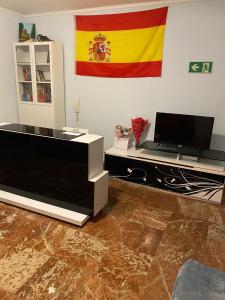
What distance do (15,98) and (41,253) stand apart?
303 cm

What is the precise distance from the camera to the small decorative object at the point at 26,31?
3.76 metres

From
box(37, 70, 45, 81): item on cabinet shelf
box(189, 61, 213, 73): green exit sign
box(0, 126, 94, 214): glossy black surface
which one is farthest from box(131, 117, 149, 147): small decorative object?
box(37, 70, 45, 81): item on cabinet shelf

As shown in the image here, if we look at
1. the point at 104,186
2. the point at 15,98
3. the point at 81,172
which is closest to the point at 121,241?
the point at 104,186

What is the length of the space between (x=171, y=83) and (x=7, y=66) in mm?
2697

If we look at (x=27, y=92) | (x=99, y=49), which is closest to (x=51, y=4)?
(x=99, y=49)

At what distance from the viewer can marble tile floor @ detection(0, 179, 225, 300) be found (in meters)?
1.57

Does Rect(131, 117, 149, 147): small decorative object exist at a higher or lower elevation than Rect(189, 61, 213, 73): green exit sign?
lower

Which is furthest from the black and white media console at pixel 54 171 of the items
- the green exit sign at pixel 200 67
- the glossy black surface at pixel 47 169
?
the green exit sign at pixel 200 67

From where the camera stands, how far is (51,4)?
3234mm

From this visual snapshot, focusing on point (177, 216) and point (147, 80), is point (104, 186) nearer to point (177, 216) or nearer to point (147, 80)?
point (177, 216)

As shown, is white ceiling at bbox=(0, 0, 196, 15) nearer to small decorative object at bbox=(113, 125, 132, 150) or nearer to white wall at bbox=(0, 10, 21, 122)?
white wall at bbox=(0, 10, 21, 122)

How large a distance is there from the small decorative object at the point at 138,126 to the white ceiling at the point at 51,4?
1545 millimetres

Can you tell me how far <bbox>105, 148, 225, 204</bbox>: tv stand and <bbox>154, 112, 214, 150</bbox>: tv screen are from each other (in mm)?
191

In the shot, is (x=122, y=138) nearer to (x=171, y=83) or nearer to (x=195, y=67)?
(x=171, y=83)
